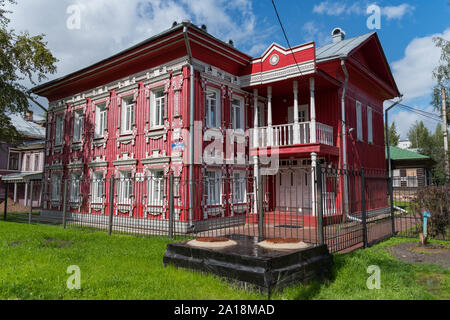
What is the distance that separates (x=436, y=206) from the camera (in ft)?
30.0

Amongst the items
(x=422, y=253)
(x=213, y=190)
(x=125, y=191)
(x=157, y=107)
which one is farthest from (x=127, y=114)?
(x=422, y=253)

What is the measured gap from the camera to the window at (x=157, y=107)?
43.4ft

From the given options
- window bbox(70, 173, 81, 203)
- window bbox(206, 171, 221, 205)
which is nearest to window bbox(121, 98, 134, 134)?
window bbox(70, 173, 81, 203)

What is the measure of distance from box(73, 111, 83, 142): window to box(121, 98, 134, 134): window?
3737 mm

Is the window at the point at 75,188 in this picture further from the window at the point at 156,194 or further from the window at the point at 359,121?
the window at the point at 359,121

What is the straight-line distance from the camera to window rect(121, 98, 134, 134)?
47.6ft

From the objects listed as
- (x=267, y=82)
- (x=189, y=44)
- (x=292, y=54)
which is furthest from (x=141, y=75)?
(x=292, y=54)

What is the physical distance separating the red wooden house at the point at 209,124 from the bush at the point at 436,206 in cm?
249

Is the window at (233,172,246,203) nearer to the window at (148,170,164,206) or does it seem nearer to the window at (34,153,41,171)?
the window at (148,170,164,206)

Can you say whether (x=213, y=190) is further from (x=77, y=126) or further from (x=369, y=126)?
(x=369, y=126)

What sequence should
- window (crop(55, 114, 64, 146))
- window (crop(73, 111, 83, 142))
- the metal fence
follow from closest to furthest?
the metal fence → window (crop(73, 111, 83, 142)) → window (crop(55, 114, 64, 146))

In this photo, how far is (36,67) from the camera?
50.9ft

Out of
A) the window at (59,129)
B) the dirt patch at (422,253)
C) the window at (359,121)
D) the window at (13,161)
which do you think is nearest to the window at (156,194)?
the dirt patch at (422,253)
